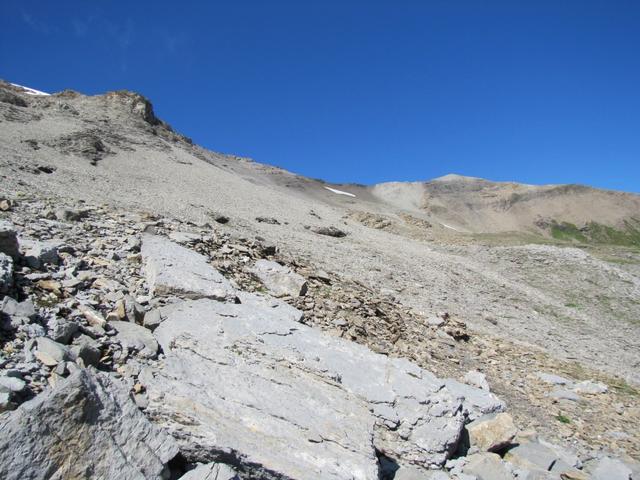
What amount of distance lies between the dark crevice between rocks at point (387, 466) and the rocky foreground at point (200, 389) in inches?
1.3

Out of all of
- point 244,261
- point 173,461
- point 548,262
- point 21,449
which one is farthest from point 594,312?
point 21,449

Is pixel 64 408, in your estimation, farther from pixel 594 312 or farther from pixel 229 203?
pixel 229 203

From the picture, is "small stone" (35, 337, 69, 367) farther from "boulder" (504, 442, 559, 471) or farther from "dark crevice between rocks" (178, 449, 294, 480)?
"boulder" (504, 442, 559, 471)

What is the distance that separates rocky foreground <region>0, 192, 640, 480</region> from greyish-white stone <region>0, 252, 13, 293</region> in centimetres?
3

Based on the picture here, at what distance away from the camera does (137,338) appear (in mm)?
6367

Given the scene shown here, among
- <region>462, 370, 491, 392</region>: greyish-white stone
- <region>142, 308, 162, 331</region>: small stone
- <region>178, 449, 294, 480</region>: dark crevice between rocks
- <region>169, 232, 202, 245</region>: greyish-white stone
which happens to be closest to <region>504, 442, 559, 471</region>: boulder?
<region>462, 370, 491, 392</region>: greyish-white stone

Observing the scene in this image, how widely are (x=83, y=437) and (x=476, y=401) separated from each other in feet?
23.4

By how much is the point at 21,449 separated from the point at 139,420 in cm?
110

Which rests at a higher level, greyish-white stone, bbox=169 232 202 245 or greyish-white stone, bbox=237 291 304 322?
greyish-white stone, bbox=169 232 202 245

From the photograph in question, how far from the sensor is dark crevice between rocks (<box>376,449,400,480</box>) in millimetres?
6129

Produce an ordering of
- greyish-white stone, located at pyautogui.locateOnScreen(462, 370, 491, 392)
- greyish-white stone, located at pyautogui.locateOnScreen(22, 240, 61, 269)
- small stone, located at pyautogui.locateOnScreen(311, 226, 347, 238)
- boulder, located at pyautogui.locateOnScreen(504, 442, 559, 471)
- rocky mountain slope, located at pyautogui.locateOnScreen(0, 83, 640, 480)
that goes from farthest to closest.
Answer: small stone, located at pyautogui.locateOnScreen(311, 226, 347, 238) < greyish-white stone, located at pyautogui.locateOnScreen(462, 370, 491, 392) < greyish-white stone, located at pyautogui.locateOnScreen(22, 240, 61, 269) < boulder, located at pyautogui.locateOnScreen(504, 442, 559, 471) < rocky mountain slope, located at pyautogui.locateOnScreen(0, 83, 640, 480)

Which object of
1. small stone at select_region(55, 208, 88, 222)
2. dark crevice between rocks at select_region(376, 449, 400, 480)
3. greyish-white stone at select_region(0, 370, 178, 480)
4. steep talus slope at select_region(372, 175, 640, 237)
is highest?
steep talus slope at select_region(372, 175, 640, 237)

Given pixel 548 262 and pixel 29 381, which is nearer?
pixel 29 381

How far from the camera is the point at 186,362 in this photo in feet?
20.1
